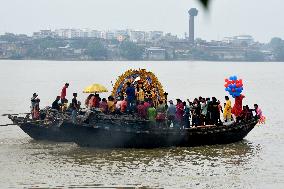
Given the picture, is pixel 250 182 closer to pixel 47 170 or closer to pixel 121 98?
pixel 47 170

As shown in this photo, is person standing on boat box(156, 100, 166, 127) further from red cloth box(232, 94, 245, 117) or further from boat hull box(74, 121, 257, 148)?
red cloth box(232, 94, 245, 117)

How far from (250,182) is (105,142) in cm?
643

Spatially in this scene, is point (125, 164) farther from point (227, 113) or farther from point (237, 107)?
point (237, 107)

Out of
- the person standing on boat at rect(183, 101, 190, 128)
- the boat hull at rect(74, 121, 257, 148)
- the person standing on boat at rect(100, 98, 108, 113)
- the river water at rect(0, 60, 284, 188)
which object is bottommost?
the river water at rect(0, 60, 284, 188)

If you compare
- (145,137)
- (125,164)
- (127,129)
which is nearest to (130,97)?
(127,129)

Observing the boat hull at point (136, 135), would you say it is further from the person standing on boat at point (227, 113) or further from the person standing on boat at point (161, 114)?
the person standing on boat at point (227, 113)

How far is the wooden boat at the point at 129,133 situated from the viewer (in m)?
23.0

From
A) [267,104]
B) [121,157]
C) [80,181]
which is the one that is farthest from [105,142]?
[267,104]

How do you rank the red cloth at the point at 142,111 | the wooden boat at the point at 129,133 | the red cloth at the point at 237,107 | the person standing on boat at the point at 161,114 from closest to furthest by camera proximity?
1. the wooden boat at the point at 129,133
2. the person standing on boat at the point at 161,114
3. the red cloth at the point at 142,111
4. the red cloth at the point at 237,107

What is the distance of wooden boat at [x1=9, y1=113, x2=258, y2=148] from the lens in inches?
904

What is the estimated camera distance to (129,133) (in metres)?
23.1

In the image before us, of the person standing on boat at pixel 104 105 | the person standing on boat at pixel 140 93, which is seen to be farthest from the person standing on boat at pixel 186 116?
the person standing on boat at pixel 104 105

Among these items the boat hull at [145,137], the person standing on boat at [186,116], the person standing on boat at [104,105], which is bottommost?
the boat hull at [145,137]

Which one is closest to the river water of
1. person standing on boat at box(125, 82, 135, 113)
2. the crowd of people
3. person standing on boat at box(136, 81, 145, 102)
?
the crowd of people
